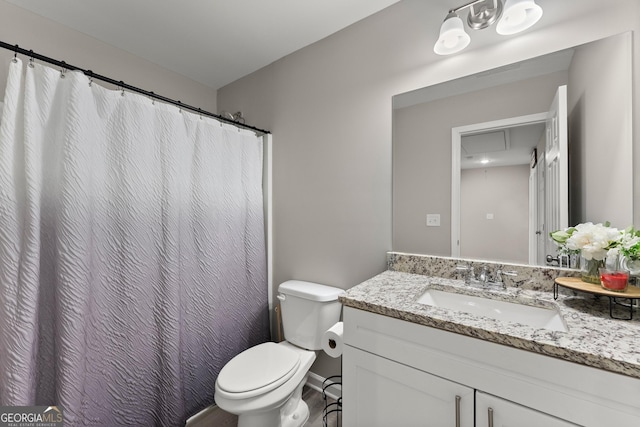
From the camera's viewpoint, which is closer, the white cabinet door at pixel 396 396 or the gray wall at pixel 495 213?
the white cabinet door at pixel 396 396

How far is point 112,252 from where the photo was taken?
127cm

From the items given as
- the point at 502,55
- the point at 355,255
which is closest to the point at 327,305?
the point at 355,255

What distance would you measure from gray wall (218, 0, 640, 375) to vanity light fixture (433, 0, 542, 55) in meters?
0.07

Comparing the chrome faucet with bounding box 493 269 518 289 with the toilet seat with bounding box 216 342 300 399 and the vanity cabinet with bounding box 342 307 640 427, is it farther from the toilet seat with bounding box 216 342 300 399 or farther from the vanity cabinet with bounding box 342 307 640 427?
the toilet seat with bounding box 216 342 300 399

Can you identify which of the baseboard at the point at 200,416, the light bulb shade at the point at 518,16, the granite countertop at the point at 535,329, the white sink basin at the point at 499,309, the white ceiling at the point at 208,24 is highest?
the white ceiling at the point at 208,24

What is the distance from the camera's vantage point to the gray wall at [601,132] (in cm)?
95

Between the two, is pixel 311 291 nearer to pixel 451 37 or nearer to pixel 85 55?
pixel 451 37

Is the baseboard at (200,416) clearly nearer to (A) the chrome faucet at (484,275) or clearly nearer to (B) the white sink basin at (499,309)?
(B) the white sink basin at (499,309)

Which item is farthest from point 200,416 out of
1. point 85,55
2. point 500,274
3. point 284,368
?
point 85,55

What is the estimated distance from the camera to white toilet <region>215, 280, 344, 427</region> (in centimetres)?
119

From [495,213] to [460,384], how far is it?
2.59 feet

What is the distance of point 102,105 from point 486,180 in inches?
74.1

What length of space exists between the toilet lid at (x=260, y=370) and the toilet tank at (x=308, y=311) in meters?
0.13

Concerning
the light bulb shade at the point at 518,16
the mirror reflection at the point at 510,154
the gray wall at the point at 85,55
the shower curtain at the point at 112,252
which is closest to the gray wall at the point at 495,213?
the mirror reflection at the point at 510,154
